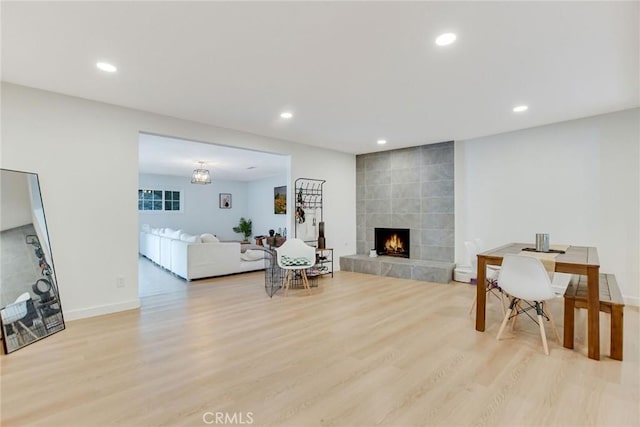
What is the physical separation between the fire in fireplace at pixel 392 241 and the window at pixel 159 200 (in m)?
6.82

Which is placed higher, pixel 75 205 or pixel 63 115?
pixel 63 115

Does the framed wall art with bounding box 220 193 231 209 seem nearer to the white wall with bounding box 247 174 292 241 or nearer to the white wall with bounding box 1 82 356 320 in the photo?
the white wall with bounding box 247 174 292 241

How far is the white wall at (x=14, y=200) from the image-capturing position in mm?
2906

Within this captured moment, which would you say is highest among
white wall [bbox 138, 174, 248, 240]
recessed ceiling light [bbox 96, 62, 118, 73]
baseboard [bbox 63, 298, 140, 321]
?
recessed ceiling light [bbox 96, 62, 118, 73]

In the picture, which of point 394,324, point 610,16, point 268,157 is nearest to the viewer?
point 610,16

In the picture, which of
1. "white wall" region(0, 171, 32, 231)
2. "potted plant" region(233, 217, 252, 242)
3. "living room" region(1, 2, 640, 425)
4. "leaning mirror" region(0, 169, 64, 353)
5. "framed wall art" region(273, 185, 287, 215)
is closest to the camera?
"living room" region(1, 2, 640, 425)

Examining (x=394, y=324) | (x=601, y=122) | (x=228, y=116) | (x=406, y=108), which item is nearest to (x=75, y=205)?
(x=228, y=116)

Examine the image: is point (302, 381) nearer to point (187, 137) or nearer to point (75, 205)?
point (75, 205)

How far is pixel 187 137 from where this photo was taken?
14.3 ft

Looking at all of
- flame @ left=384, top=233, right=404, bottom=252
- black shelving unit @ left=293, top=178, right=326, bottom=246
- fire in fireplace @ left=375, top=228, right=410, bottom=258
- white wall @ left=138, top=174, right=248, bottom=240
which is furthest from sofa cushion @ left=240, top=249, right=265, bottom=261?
white wall @ left=138, top=174, right=248, bottom=240

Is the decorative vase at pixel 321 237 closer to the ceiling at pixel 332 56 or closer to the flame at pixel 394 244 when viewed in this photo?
the flame at pixel 394 244

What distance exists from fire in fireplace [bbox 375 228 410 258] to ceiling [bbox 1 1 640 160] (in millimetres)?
2873

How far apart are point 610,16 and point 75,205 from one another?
5110 millimetres

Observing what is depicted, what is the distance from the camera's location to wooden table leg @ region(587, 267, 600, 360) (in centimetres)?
250
